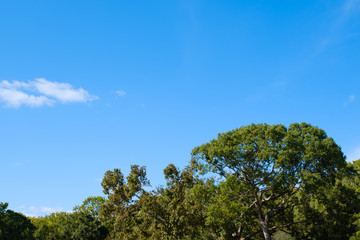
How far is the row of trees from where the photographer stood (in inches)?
1027

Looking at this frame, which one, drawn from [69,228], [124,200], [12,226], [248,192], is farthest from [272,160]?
[12,226]

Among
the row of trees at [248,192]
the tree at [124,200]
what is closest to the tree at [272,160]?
the row of trees at [248,192]

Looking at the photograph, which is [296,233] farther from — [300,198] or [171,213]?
[171,213]

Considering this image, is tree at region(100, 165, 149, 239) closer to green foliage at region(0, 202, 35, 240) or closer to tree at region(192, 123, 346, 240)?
tree at region(192, 123, 346, 240)

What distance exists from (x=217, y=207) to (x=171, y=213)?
4.12 metres

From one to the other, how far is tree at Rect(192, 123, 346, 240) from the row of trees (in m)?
0.08

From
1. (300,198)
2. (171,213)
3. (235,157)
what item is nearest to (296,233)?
(300,198)

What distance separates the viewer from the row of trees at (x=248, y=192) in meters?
26.1

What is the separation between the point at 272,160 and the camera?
87.1 ft

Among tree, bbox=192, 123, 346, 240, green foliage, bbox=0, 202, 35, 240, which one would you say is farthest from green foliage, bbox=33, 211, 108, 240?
tree, bbox=192, 123, 346, 240

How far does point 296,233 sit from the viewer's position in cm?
3172

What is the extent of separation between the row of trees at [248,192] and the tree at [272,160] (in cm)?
8

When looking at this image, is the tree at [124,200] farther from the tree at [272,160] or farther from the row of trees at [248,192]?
the tree at [272,160]

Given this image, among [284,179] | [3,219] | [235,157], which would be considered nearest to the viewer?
[284,179]
